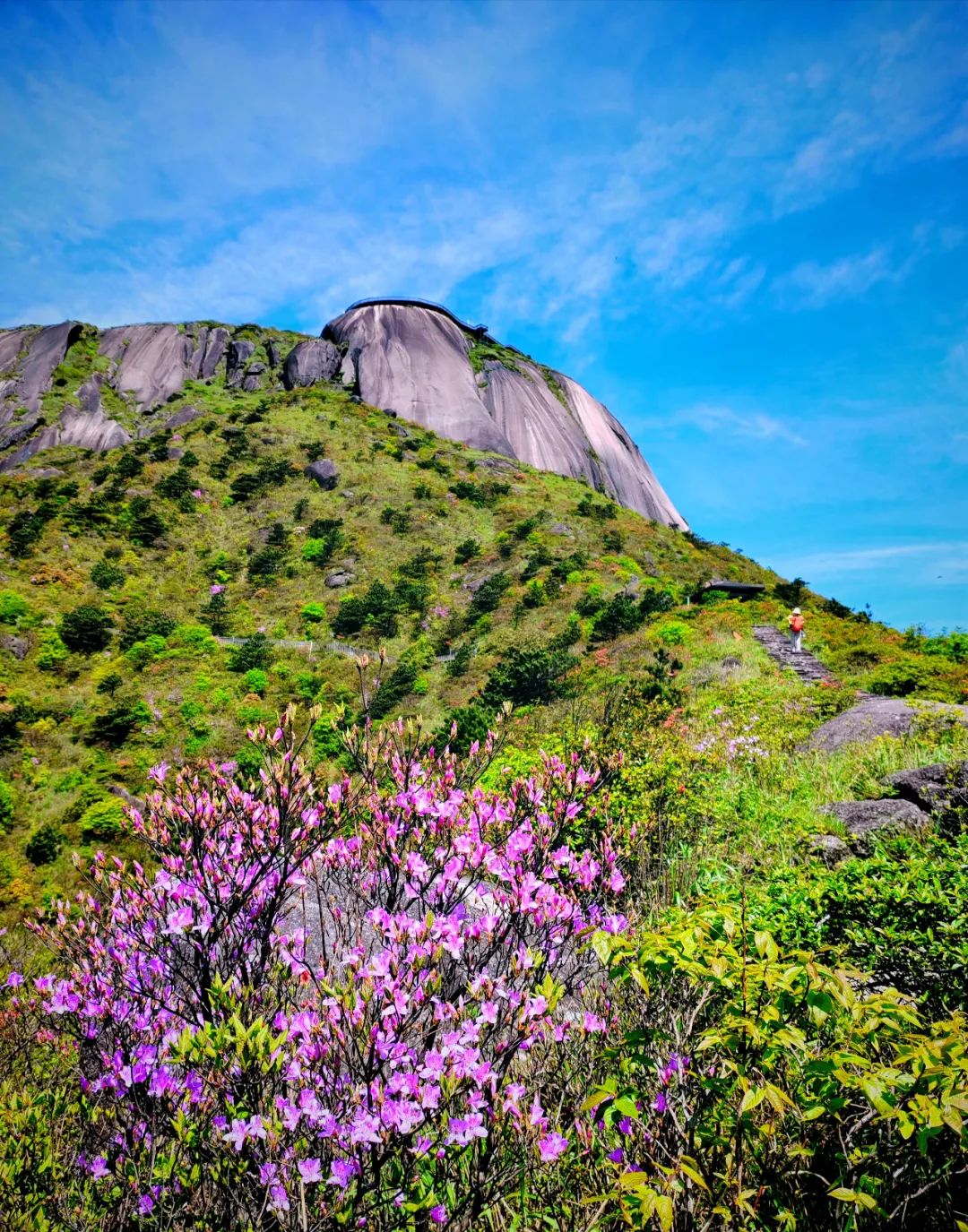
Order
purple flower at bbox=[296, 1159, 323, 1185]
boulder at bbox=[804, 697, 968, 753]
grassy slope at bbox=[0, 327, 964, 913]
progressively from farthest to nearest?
grassy slope at bbox=[0, 327, 964, 913] → boulder at bbox=[804, 697, 968, 753] → purple flower at bbox=[296, 1159, 323, 1185]

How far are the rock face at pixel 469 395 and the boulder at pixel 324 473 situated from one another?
1393 centimetres

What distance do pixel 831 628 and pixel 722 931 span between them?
18.9 metres

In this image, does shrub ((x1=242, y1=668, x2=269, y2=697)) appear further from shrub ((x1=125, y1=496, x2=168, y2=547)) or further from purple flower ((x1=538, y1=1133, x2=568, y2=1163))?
purple flower ((x1=538, y1=1133, x2=568, y2=1163))

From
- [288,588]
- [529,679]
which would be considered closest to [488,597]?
[529,679]

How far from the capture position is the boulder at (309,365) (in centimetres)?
5338

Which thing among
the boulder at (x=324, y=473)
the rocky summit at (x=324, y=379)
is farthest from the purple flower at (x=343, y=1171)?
the rocky summit at (x=324, y=379)

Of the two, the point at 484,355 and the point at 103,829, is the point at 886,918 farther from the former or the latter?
the point at 484,355

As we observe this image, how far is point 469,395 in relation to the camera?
54.0 meters

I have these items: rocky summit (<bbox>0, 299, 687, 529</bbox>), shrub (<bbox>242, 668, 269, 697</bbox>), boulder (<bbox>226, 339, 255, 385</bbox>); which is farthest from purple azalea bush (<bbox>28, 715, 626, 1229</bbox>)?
boulder (<bbox>226, 339, 255, 385</bbox>)

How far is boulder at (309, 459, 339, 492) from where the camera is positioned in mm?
39094

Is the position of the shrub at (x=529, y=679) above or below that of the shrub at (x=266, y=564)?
below

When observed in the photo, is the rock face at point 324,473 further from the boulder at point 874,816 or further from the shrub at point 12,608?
the boulder at point 874,816

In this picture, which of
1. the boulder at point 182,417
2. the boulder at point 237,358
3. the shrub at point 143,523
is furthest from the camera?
the boulder at point 237,358

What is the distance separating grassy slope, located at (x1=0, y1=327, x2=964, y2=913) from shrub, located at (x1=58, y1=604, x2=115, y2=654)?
1.61ft
